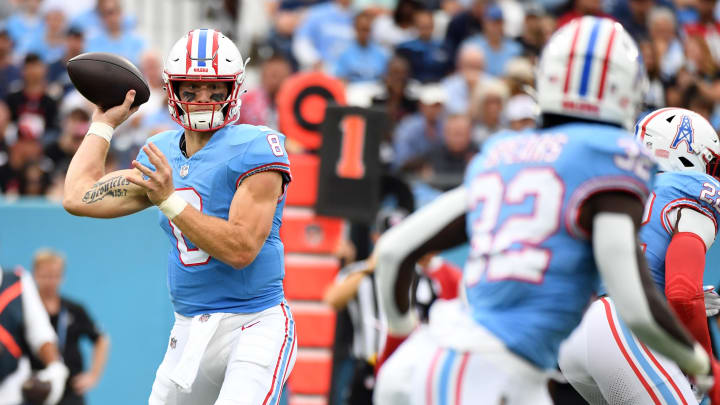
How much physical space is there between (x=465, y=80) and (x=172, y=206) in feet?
22.0

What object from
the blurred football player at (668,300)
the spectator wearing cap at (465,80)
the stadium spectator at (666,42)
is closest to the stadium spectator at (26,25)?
the spectator wearing cap at (465,80)

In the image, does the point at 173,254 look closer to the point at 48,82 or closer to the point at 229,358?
the point at 229,358

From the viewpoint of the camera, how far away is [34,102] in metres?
10.1

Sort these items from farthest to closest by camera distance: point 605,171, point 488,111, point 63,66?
point 63,66, point 488,111, point 605,171

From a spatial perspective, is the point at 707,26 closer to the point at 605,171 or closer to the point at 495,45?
the point at 495,45

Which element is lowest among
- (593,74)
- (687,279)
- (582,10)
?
(687,279)

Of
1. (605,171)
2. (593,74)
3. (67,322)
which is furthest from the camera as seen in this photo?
(67,322)

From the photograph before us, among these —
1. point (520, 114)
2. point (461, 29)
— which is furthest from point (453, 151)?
point (461, 29)

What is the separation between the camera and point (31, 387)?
23.1ft

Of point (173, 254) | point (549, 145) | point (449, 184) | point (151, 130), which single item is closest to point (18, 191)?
point (151, 130)

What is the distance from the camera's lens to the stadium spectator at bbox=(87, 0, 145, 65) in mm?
10867

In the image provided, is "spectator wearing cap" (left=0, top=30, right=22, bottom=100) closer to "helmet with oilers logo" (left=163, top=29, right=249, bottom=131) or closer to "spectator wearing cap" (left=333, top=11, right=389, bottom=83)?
"spectator wearing cap" (left=333, top=11, right=389, bottom=83)

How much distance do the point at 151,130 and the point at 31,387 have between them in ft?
9.37

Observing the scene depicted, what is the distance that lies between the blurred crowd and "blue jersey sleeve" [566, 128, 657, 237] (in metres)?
5.76
